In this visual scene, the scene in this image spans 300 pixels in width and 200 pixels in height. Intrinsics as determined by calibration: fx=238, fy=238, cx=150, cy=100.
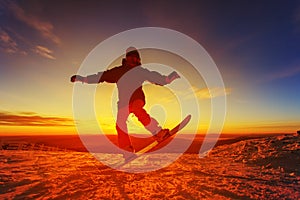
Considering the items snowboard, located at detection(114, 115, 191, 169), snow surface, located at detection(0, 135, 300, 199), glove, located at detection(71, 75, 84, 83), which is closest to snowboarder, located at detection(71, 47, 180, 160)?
glove, located at detection(71, 75, 84, 83)

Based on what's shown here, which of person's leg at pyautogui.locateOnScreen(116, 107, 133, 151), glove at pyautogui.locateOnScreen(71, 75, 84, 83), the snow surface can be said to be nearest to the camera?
the snow surface

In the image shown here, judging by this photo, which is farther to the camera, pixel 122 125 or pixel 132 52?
pixel 122 125

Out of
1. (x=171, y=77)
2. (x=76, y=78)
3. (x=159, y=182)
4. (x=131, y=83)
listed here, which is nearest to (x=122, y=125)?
(x=131, y=83)

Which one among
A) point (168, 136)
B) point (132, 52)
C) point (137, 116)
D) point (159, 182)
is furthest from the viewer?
point (168, 136)

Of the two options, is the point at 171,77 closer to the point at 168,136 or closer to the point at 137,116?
the point at 137,116

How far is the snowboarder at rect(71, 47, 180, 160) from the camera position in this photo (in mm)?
7062

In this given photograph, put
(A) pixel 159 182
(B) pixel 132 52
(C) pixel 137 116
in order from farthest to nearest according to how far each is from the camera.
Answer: (C) pixel 137 116
(B) pixel 132 52
(A) pixel 159 182

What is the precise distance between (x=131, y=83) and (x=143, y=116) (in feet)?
3.43

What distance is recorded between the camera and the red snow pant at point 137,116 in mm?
7094

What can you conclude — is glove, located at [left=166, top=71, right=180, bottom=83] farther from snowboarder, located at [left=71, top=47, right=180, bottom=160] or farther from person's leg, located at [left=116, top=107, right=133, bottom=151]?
person's leg, located at [left=116, top=107, right=133, bottom=151]

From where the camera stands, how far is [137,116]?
23.5 feet

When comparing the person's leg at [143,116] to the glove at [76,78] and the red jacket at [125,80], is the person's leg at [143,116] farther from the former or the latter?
the glove at [76,78]

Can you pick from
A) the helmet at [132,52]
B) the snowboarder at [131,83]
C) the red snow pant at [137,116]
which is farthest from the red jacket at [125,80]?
the helmet at [132,52]

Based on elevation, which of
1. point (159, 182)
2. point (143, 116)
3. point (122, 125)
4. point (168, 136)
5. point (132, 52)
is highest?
point (132, 52)
